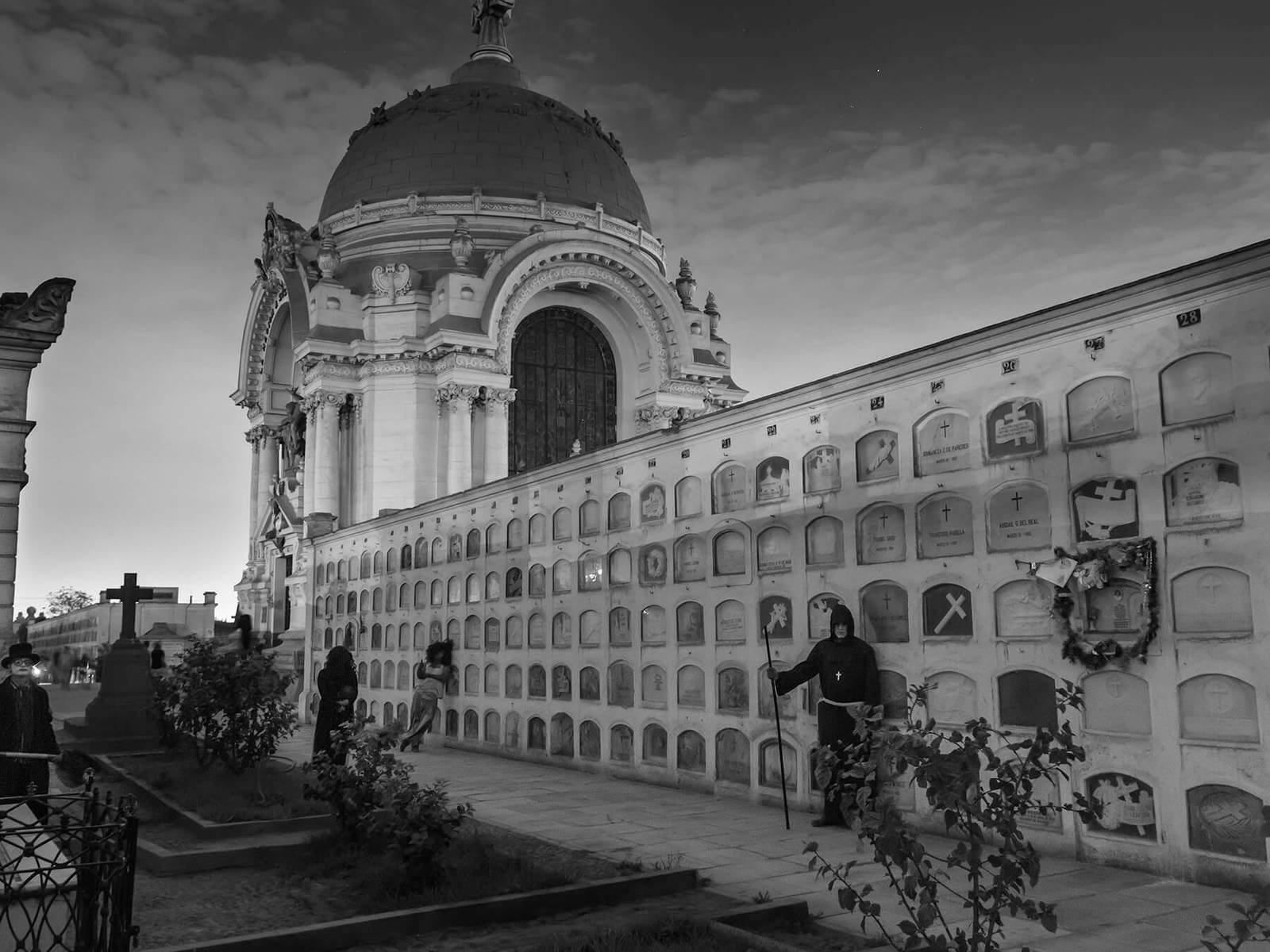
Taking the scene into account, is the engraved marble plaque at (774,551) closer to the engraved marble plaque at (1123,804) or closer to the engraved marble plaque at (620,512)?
the engraved marble plaque at (620,512)

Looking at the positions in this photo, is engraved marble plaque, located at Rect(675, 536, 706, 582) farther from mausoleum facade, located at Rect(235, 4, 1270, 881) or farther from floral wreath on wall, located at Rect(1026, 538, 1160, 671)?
floral wreath on wall, located at Rect(1026, 538, 1160, 671)

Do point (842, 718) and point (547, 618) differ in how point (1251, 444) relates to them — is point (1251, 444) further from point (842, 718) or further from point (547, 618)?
point (547, 618)

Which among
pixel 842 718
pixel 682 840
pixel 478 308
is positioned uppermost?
pixel 478 308

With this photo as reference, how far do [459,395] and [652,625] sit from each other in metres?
18.9

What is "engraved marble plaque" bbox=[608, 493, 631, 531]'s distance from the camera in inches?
573

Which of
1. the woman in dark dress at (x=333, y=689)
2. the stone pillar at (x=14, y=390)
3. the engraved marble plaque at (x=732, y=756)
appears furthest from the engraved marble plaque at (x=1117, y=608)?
the stone pillar at (x=14, y=390)

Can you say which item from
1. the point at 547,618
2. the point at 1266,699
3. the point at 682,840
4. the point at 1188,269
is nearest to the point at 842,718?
the point at 682,840

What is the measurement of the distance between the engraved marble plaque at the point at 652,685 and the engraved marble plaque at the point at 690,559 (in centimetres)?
118

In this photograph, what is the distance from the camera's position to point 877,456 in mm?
10914

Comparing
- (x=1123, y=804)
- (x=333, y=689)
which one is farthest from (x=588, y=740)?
(x=1123, y=804)

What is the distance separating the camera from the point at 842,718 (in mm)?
10328

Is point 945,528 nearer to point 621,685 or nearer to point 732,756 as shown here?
point 732,756

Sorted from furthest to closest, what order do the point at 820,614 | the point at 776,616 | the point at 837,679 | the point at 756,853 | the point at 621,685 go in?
the point at 621,685 → the point at 776,616 → the point at 820,614 → the point at 837,679 → the point at 756,853

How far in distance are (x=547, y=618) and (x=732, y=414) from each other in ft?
16.0
